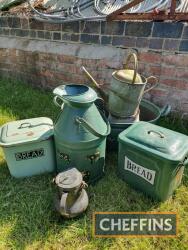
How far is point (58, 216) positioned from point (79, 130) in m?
0.81

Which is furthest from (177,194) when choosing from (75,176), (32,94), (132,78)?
(32,94)

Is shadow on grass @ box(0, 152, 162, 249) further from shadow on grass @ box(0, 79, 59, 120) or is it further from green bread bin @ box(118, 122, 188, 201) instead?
shadow on grass @ box(0, 79, 59, 120)

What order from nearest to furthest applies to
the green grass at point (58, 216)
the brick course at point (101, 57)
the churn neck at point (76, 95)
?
1. the green grass at point (58, 216)
2. the churn neck at point (76, 95)
3. the brick course at point (101, 57)

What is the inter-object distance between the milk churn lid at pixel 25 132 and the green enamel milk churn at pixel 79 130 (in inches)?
7.9

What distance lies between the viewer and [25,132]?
264 cm

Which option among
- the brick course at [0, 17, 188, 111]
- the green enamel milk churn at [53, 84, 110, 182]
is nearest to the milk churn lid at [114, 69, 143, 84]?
the green enamel milk churn at [53, 84, 110, 182]

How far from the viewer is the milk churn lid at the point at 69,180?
221 centimetres

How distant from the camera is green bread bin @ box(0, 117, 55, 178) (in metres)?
2.57

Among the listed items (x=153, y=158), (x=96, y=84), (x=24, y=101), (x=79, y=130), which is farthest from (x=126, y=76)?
(x=24, y=101)

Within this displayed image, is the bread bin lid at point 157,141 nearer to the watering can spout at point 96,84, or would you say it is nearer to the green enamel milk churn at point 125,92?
the green enamel milk churn at point 125,92

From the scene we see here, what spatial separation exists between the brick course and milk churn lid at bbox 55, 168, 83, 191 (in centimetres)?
187

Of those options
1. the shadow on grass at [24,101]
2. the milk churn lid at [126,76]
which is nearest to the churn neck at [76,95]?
the milk churn lid at [126,76]

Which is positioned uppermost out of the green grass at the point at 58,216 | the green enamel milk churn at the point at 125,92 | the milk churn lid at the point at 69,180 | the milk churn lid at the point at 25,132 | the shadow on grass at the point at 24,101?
the green enamel milk churn at the point at 125,92

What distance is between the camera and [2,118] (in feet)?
12.3
